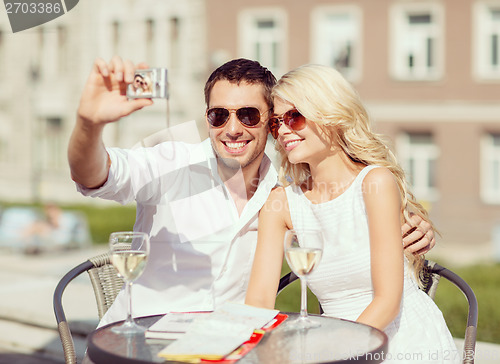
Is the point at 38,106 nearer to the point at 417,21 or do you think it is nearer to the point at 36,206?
the point at 36,206

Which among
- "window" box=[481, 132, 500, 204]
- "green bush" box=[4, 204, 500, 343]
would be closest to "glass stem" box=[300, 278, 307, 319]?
"green bush" box=[4, 204, 500, 343]

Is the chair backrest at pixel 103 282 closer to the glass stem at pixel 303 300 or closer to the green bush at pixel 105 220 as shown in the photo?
the glass stem at pixel 303 300

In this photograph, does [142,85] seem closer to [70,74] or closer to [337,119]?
[337,119]

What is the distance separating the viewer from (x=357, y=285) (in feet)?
9.71

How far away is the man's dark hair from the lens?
3.14 m

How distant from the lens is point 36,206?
1739 centimetres

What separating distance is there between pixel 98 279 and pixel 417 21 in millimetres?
15889

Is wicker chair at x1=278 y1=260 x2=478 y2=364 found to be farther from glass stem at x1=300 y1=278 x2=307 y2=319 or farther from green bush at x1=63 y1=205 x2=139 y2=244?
green bush at x1=63 y1=205 x2=139 y2=244

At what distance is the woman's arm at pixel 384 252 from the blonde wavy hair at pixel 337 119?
0.61 ft

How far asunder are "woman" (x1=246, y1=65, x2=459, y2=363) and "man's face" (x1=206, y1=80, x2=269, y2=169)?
0.30 ft

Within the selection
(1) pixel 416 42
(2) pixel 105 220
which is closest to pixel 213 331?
(2) pixel 105 220

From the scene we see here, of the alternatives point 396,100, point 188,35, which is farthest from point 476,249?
point 188,35

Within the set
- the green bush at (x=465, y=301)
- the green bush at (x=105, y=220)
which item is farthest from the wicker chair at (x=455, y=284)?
the green bush at (x=105, y=220)

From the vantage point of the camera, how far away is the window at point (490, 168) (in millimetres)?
17188
